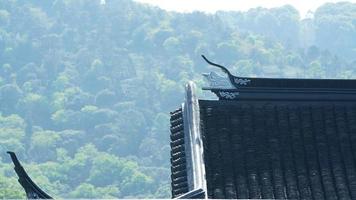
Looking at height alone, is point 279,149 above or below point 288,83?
below

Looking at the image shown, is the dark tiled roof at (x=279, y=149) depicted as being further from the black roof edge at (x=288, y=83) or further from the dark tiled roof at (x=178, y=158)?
the dark tiled roof at (x=178, y=158)

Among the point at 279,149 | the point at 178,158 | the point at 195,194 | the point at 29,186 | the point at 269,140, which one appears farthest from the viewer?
the point at 178,158

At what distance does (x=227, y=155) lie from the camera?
2280cm

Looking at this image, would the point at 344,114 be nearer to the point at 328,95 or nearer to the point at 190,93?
the point at 328,95

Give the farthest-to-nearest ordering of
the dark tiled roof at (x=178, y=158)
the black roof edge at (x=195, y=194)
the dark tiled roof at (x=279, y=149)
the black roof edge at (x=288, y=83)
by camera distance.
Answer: the black roof edge at (x=288, y=83), the dark tiled roof at (x=178, y=158), the dark tiled roof at (x=279, y=149), the black roof edge at (x=195, y=194)

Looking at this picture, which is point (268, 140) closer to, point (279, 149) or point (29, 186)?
point (279, 149)

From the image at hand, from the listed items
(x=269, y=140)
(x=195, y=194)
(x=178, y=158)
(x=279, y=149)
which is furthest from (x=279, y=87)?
(x=195, y=194)

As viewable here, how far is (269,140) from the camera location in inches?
914

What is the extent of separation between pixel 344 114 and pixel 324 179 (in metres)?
2.06

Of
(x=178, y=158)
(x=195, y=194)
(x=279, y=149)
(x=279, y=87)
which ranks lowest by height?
(x=195, y=194)

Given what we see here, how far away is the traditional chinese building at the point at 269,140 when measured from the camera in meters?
22.0

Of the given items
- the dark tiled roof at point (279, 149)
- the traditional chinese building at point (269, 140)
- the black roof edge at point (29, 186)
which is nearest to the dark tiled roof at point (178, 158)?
the traditional chinese building at point (269, 140)

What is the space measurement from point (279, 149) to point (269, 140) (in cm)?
34

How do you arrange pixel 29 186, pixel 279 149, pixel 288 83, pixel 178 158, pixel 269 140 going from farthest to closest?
pixel 178 158
pixel 288 83
pixel 269 140
pixel 279 149
pixel 29 186
